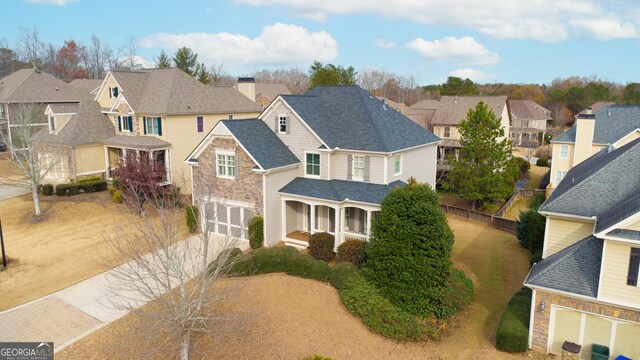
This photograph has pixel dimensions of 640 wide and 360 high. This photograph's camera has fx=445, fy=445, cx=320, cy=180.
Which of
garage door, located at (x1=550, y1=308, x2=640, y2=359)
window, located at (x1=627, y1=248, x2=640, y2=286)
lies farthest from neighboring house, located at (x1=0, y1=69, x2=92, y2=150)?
window, located at (x1=627, y1=248, x2=640, y2=286)

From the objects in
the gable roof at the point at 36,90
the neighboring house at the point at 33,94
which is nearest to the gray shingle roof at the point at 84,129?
the neighboring house at the point at 33,94

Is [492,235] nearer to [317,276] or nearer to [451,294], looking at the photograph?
[451,294]

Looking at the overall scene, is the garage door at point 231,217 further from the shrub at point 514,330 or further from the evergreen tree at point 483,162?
the evergreen tree at point 483,162

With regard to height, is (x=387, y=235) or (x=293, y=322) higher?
(x=387, y=235)

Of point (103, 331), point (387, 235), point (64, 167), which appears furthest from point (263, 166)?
point (64, 167)

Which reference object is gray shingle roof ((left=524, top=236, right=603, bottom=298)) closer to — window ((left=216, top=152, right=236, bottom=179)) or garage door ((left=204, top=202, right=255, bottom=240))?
garage door ((left=204, top=202, right=255, bottom=240))

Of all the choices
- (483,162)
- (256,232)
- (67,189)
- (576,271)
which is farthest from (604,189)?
(67,189)
